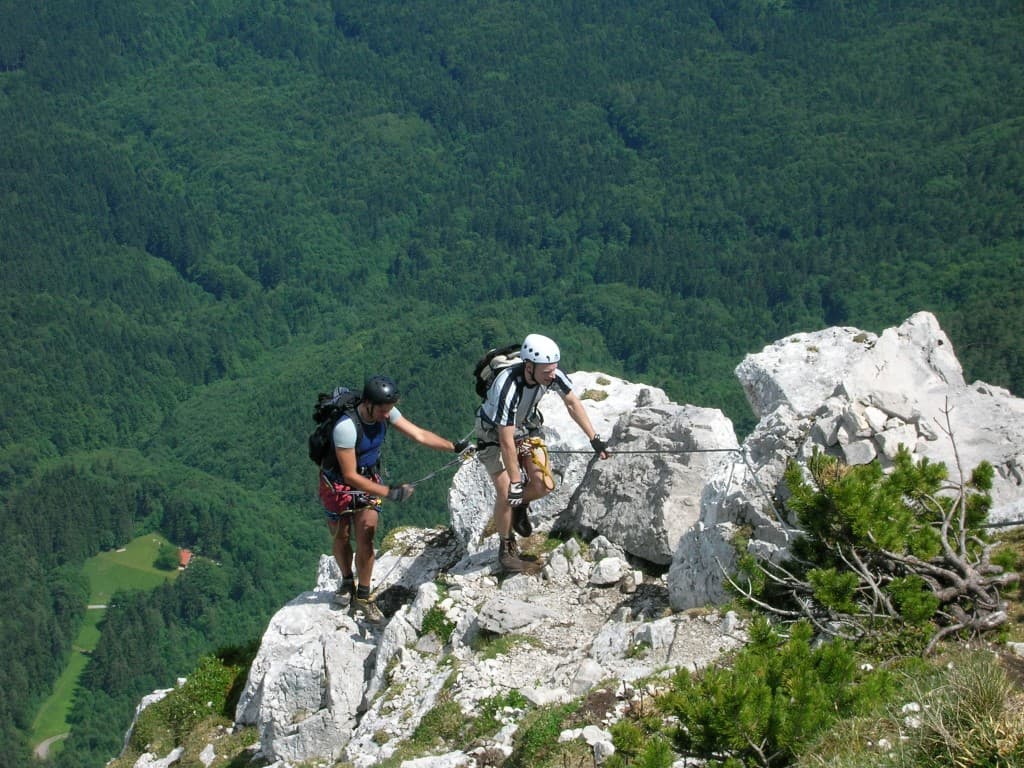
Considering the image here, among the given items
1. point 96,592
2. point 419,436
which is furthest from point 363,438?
point 96,592

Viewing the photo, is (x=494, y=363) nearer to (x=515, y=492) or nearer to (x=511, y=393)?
(x=511, y=393)

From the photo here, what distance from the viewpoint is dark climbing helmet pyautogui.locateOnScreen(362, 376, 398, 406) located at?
12.4 m

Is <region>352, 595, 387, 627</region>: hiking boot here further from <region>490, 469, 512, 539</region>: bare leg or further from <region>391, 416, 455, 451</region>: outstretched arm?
<region>391, 416, 455, 451</region>: outstretched arm

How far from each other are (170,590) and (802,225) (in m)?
123

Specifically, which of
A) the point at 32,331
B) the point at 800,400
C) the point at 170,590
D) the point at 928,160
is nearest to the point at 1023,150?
the point at 928,160

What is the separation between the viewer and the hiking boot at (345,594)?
1443cm

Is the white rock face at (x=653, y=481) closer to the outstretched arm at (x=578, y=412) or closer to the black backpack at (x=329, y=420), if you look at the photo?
the outstretched arm at (x=578, y=412)

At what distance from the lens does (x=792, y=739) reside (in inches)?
283

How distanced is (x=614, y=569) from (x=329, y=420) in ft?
11.5

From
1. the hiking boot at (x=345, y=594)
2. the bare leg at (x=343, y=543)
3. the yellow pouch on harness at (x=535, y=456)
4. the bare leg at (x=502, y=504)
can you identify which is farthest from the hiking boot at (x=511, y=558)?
the hiking boot at (x=345, y=594)

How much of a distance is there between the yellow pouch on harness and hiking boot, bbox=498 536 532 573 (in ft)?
2.71

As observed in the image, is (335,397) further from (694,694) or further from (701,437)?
(694,694)

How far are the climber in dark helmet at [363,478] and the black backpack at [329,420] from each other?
45 mm

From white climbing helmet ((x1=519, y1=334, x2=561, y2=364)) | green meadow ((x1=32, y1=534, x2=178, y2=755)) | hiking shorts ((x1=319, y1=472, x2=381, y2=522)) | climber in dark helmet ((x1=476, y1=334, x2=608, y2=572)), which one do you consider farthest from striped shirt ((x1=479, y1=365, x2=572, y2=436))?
green meadow ((x1=32, y1=534, x2=178, y2=755))
